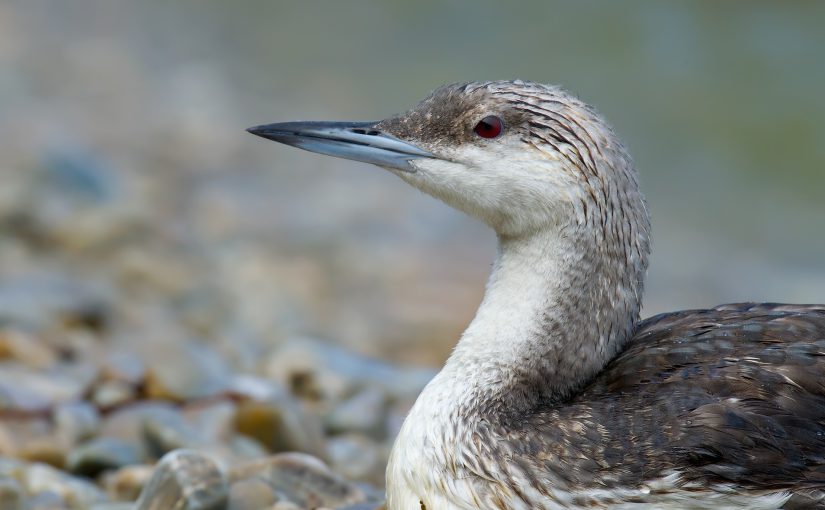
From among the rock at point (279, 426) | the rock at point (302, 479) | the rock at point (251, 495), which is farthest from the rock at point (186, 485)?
the rock at point (279, 426)

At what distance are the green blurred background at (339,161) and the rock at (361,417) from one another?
5.74 feet

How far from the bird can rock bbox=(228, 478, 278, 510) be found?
63cm

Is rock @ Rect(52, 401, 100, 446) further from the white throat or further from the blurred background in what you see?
the white throat

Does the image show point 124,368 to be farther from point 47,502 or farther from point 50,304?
point 47,502

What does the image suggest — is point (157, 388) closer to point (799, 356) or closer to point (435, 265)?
point (799, 356)

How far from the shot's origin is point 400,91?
567 inches

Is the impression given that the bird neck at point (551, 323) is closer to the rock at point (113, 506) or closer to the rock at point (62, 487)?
the rock at point (113, 506)

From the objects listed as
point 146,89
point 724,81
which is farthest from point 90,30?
point 724,81

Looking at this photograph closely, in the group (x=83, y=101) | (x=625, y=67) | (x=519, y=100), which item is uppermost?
(x=625, y=67)

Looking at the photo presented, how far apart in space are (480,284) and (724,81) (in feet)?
20.7

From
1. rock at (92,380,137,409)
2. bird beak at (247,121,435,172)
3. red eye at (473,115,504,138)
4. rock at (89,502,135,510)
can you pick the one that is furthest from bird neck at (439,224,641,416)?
rock at (92,380,137,409)

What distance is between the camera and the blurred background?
7.18 m

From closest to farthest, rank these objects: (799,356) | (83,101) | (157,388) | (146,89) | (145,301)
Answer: (799,356) → (157,388) → (145,301) → (83,101) → (146,89)

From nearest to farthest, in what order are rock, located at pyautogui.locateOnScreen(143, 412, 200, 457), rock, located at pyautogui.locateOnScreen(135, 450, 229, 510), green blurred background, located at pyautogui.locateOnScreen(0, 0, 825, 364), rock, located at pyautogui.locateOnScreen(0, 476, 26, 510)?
rock, located at pyautogui.locateOnScreen(135, 450, 229, 510), rock, located at pyautogui.locateOnScreen(0, 476, 26, 510), rock, located at pyautogui.locateOnScreen(143, 412, 200, 457), green blurred background, located at pyautogui.locateOnScreen(0, 0, 825, 364)
